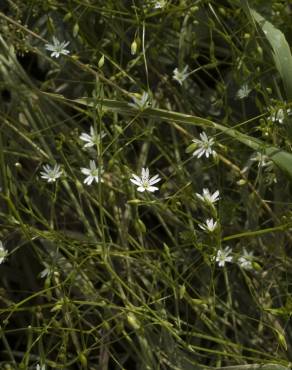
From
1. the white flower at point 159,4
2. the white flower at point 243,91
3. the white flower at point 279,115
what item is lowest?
the white flower at point 243,91

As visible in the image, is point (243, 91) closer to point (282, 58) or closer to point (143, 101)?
point (282, 58)

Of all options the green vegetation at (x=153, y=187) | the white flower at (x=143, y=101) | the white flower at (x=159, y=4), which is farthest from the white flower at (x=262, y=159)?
the white flower at (x=159, y=4)

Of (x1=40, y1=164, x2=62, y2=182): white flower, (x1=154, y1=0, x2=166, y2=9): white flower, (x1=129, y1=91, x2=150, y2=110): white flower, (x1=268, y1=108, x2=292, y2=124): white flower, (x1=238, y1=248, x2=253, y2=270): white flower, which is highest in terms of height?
(x1=154, y1=0, x2=166, y2=9): white flower

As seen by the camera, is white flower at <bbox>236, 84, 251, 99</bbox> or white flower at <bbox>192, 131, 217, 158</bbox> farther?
white flower at <bbox>236, 84, 251, 99</bbox>

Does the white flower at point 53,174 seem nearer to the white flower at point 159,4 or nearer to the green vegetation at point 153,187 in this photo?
the green vegetation at point 153,187

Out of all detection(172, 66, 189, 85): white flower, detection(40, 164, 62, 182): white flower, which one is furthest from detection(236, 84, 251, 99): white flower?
detection(40, 164, 62, 182): white flower

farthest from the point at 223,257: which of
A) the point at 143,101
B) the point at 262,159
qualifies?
the point at 143,101

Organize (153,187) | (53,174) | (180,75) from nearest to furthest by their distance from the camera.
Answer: (153,187) → (53,174) → (180,75)

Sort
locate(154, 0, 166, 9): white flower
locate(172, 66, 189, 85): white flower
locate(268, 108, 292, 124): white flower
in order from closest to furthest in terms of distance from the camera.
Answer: locate(268, 108, 292, 124): white flower, locate(154, 0, 166, 9): white flower, locate(172, 66, 189, 85): white flower

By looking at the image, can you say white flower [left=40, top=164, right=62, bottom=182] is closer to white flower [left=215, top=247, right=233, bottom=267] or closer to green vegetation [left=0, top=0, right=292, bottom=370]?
green vegetation [left=0, top=0, right=292, bottom=370]
